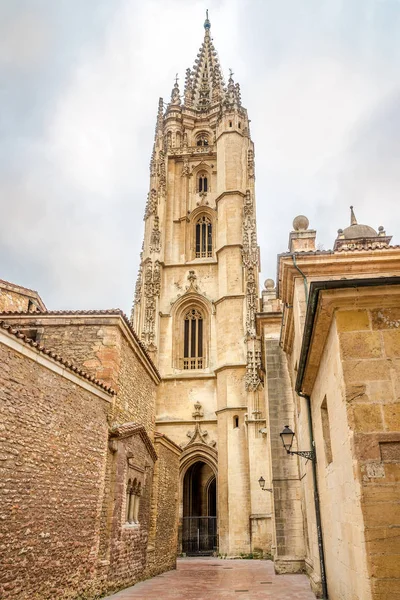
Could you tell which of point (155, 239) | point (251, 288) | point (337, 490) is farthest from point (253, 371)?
point (337, 490)

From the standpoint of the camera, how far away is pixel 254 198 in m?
32.4

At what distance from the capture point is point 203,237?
33.2 metres

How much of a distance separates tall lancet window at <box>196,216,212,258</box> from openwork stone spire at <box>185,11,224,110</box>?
1214 centimetres

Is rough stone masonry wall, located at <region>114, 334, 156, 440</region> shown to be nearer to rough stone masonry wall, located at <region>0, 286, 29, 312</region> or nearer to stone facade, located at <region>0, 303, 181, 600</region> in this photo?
stone facade, located at <region>0, 303, 181, 600</region>

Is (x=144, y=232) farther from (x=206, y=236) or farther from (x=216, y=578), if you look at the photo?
(x=216, y=578)

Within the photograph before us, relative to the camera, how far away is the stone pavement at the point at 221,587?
33.8 feet

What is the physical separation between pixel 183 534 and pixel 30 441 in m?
19.6

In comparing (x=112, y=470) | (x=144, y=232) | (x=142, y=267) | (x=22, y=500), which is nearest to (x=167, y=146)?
(x=144, y=232)

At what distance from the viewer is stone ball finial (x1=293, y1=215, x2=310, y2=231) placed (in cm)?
1442

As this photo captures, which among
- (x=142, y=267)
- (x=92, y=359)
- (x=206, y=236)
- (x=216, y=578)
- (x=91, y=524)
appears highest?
(x=206, y=236)

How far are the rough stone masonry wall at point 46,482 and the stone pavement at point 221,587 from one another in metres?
1.86

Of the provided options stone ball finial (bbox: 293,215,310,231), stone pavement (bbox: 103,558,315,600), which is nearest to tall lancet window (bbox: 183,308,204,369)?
stone pavement (bbox: 103,558,315,600)

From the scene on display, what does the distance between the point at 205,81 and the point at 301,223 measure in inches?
1384

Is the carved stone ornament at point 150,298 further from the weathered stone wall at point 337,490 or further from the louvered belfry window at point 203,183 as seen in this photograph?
the weathered stone wall at point 337,490
